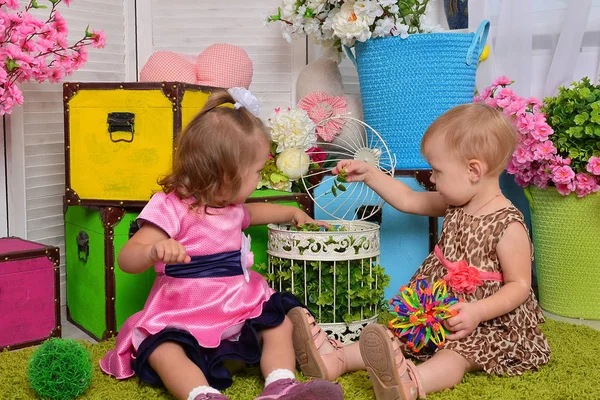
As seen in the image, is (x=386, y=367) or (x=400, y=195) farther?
(x=400, y=195)

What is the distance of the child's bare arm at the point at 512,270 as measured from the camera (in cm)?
159

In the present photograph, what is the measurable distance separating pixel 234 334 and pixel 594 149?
47.4 inches

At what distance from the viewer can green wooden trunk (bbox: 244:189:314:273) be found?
204cm

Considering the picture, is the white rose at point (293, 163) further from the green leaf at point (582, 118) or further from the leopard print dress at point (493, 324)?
the green leaf at point (582, 118)

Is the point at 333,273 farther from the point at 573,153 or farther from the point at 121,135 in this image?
the point at 573,153

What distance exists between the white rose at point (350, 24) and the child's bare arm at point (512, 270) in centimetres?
86

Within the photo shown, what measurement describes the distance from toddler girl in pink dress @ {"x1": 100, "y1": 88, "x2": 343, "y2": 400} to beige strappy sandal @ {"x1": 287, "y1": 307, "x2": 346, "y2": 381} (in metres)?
0.03

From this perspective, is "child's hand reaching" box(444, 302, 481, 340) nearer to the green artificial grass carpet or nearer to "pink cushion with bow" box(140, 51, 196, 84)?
the green artificial grass carpet

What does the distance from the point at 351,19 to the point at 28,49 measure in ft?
3.08

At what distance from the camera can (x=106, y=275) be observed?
6.43ft

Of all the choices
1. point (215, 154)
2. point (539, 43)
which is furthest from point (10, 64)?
point (539, 43)

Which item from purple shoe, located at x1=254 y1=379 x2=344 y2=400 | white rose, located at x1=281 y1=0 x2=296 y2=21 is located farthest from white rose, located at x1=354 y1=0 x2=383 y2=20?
purple shoe, located at x1=254 y1=379 x2=344 y2=400

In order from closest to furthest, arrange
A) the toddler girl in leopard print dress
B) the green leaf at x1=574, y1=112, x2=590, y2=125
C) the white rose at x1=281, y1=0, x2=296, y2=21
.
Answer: the toddler girl in leopard print dress
the green leaf at x1=574, y1=112, x2=590, y2=125
the white rose at x1=281, y1=0, x2=296, y2=21

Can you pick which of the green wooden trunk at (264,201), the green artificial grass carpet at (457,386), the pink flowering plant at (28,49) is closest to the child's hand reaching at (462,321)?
the green artificial grass carpet at (457,386)
